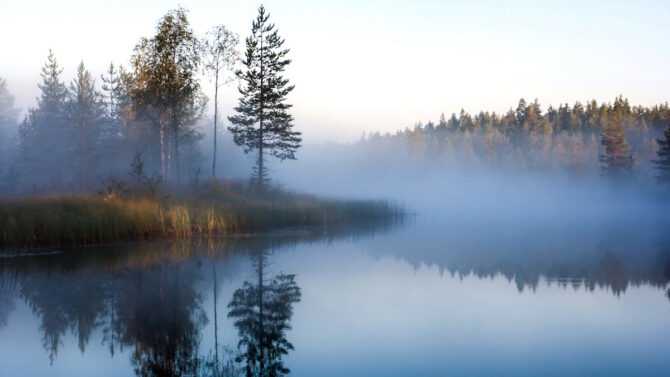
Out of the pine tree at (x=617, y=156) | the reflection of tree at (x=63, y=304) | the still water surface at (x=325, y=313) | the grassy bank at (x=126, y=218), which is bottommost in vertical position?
the still water surface at (x=325, y=313)

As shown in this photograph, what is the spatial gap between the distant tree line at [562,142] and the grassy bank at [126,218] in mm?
69148

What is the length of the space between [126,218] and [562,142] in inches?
4477

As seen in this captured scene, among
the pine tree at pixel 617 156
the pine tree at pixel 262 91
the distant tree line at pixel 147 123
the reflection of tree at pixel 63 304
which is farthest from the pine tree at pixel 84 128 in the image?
the pine tree at pixel 617 156

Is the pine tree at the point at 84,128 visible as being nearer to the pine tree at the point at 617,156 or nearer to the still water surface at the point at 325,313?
the still water surface at the point at 325,313

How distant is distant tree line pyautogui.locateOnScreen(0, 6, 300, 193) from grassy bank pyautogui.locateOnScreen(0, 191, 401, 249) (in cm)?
276

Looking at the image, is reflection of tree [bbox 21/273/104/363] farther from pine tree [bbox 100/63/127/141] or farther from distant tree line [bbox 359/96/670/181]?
distant tree line [bbox 359/96/670/181]

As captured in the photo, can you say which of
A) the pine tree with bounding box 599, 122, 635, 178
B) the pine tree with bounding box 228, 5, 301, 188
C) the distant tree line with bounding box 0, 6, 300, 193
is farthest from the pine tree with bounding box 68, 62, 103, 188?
the pine tree with bounding box 599, 122, 635, 178

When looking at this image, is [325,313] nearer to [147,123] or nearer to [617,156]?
[147,123]

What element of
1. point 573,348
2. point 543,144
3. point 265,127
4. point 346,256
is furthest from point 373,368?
point 543,144

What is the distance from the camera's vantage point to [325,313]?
11.6 meters

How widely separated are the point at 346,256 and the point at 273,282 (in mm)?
5967

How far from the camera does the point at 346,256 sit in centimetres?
2027

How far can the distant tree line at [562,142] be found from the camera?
9756cm

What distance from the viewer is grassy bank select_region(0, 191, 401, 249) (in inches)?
720
